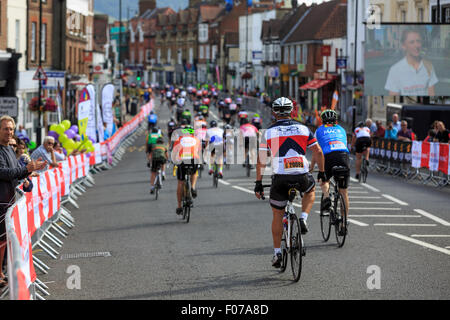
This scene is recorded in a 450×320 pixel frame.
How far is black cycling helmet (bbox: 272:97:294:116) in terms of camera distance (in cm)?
1059

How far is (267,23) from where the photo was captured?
106 m

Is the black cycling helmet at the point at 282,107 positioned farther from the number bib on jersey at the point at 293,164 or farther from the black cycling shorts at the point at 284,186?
the black cycling shorts at the point at 284,186

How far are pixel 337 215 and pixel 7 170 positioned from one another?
486 centimetres

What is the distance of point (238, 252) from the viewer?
12883 mm

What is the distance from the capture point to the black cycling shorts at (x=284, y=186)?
10.5 meters

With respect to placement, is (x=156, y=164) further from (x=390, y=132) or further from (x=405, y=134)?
(x=390, y=132)

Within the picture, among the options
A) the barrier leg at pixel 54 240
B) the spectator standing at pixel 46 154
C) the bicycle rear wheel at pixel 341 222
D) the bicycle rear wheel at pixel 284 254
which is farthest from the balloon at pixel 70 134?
the bicycle rear wheel at pixel 284 254

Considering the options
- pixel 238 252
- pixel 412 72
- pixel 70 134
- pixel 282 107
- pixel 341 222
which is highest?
pixel 412 72

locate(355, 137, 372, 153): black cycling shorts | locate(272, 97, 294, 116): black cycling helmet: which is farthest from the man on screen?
locate(272, 97, 294, 116): black cycling helmet

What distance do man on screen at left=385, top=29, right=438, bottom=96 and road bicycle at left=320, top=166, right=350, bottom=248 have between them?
24310mm

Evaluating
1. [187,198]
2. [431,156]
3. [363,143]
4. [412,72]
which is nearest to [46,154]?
[187,198]
